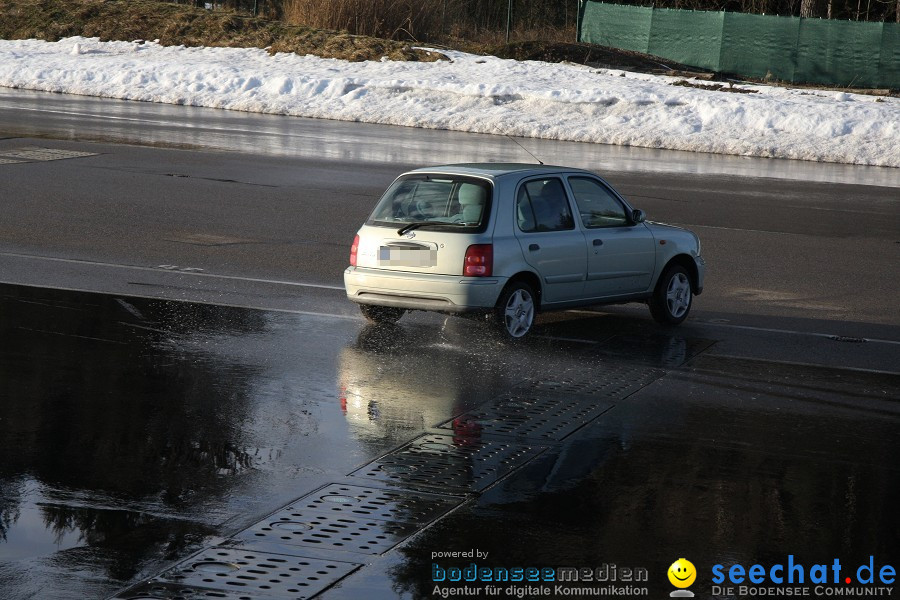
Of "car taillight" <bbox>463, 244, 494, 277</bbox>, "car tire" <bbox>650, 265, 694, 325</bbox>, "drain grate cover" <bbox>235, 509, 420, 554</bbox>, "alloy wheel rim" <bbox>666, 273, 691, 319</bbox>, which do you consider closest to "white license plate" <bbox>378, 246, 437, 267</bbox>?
"car taillight" <bbox>463, 244, 494, 277</bbox>

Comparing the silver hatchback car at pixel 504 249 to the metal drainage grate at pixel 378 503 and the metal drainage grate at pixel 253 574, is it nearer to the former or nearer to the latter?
the metal drainage grate at pixel 378 503

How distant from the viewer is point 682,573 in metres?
5.55

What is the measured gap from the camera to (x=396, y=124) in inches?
1259

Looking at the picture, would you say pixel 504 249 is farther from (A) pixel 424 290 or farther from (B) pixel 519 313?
(A) pixel 424 290

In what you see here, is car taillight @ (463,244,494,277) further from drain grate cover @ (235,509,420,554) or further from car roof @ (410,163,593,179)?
drain grate cover @ (235,509,420,554)

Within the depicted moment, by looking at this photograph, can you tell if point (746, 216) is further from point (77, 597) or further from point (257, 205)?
point (77, 597)

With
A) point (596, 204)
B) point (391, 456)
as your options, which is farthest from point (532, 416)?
point (596, 204)

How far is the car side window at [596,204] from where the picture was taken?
11586mm

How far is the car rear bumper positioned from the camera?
1038 centimetres

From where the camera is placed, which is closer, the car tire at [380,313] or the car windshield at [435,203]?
the car windshield at [435,203]

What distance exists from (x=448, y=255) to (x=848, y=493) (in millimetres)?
4485

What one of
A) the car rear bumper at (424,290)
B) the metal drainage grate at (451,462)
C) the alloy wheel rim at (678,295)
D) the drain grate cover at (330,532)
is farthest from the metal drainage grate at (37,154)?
the drain grate cover at (330,532)

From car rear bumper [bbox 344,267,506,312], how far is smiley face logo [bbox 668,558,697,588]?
4.91 meters

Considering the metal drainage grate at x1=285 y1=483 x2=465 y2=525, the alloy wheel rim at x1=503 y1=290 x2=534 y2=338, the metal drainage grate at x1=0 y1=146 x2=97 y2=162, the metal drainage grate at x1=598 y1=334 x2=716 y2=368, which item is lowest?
the metal drainage grate at x1=285 y1=483 x2=465 y2=525
